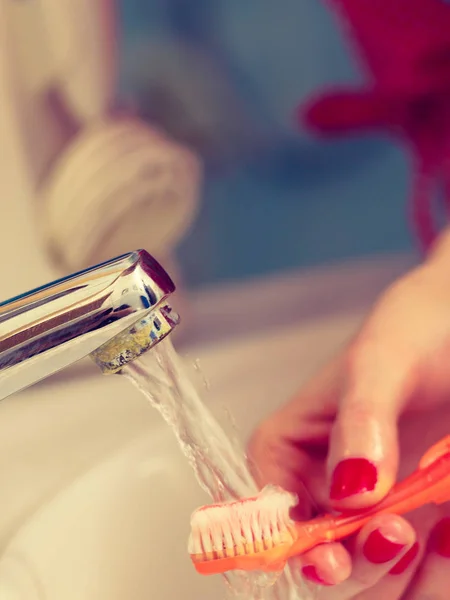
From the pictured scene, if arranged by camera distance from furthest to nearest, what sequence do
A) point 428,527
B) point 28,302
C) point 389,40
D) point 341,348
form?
point 389,40
point 341,348
point 428,527
point 28,302

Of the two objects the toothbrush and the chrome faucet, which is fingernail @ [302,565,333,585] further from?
the chrome faucet

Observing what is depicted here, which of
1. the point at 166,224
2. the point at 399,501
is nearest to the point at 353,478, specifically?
the point at 399,501

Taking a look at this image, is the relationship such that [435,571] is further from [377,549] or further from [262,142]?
[262,142]

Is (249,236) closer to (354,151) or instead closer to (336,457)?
(354,151)

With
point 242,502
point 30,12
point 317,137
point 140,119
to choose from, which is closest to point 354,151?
point 317,137

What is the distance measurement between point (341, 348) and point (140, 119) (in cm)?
29

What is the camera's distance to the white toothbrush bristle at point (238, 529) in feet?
1.04

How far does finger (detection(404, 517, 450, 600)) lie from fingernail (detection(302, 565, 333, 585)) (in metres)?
0.06

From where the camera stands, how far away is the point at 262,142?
0.65 m

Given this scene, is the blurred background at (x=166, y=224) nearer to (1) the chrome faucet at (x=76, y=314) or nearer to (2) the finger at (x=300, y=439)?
(2) the finger at (x=300, y=439)

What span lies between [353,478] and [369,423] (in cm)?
3

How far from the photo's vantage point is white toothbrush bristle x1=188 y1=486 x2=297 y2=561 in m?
0.32

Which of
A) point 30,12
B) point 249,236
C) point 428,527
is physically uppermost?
point 30,12

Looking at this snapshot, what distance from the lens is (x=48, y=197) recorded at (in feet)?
1.78
